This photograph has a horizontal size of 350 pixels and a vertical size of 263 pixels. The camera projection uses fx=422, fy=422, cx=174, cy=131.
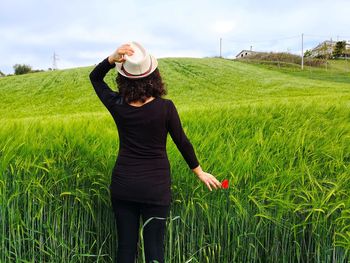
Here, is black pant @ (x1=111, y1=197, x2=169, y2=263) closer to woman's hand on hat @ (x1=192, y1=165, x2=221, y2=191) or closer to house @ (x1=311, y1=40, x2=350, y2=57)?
woman's hand on hat @ (x1=192, y1=165, x2=221, y2=191)

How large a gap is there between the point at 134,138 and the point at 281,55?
51.3 meters

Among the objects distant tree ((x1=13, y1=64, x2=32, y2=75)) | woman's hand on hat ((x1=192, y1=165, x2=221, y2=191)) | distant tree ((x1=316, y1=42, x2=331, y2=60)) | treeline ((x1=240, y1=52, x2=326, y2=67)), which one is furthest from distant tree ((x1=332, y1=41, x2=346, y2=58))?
woman's hand on hat ((x1=192, y1=165, x2=221, y2=191))

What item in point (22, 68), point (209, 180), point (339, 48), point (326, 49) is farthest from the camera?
point (22, 68)

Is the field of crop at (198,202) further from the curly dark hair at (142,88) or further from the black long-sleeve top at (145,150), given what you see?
the curly dark hair at (142,88)

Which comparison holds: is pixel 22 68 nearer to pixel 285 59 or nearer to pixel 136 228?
pixel 285 59

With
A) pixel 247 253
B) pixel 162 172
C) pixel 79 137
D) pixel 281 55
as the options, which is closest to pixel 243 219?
pixel 247 253

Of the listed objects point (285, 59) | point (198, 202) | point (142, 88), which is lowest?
point (198, 202)

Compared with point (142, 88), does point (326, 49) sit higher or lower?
higher

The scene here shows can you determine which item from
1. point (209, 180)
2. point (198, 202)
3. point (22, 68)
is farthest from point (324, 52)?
point (209, 180)

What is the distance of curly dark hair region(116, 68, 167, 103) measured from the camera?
2.12m

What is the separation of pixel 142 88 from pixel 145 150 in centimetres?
32

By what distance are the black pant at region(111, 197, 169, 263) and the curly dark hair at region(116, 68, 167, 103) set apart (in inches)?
21.7

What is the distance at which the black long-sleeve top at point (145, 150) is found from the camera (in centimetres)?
214

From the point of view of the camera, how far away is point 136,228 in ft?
7.51
